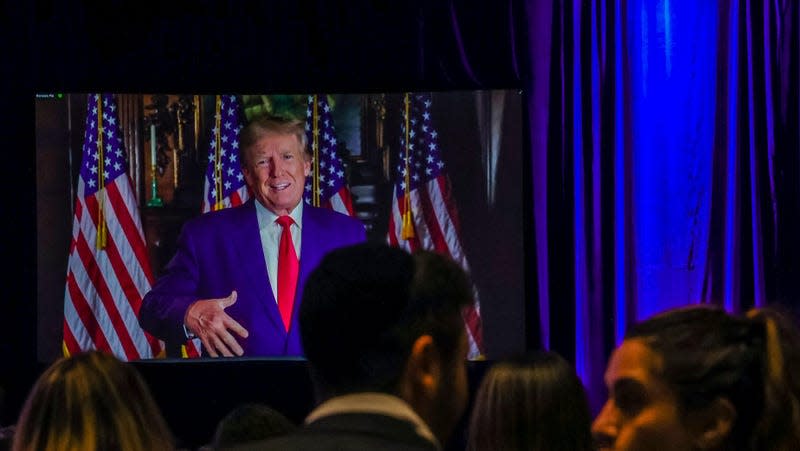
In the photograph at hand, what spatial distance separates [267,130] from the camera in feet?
19.2

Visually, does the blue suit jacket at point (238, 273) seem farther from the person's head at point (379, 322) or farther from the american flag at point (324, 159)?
the person's head at point (379, 322)

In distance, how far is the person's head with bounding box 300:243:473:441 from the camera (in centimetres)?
144

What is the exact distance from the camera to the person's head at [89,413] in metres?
2.15

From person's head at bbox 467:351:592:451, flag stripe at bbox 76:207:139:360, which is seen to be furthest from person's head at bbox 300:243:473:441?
flag stripe at bbox 76:207:139:360

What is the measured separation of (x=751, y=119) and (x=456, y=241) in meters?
1.60

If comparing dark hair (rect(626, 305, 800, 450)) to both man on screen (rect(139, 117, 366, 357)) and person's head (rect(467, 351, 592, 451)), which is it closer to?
person's head (rect(467, 351, 592, 451))

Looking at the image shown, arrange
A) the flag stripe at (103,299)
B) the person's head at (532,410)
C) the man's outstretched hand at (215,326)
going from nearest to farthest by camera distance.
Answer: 1. the person's head at (532,410)
2. the man's outstretched hand at (215,326)
3. the flag stripe at (103,299)

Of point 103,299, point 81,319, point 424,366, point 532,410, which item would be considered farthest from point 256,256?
point 424,366

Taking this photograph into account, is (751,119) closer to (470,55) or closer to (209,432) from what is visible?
(470,55)

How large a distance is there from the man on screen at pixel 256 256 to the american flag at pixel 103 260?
0.11 metres

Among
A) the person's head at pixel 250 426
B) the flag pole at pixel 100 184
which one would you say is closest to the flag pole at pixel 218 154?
the flag pole at pixel 100 184

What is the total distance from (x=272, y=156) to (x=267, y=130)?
13 centimetres

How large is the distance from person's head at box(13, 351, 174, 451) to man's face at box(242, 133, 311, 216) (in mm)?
3594

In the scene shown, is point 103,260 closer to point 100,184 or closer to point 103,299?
point 103,299
